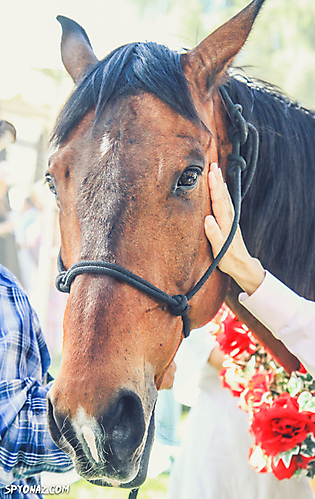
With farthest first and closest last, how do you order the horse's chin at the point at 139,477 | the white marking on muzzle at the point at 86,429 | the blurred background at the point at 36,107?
1. the blurred background at the point at 36,107
2. the horse's chin at the point at 139,477
3. the white marking on muzzle at the point at 86,429

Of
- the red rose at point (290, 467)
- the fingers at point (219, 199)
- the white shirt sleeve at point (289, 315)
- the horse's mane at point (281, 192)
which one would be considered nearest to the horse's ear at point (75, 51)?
the horse's mane at point (281, 192)

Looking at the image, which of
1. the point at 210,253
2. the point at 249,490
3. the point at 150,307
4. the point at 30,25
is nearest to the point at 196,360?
the point at 249,490

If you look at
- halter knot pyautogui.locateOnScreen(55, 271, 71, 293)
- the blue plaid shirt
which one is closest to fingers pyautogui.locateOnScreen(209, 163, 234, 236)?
halter knot pyautogui.locateOnScreen(55, 271, 71, 293)

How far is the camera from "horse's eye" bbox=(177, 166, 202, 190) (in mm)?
1185

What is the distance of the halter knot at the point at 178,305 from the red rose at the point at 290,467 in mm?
751

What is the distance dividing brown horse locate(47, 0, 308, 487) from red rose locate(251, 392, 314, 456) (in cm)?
44

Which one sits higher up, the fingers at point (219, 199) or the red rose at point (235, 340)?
the fingers at point (219, 199)

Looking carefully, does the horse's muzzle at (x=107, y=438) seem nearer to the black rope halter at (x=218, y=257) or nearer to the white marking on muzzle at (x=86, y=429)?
the white marking on muzzle at (x=86, y=429)

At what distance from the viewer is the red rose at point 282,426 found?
147 cm

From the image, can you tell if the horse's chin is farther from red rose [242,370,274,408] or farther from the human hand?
red rose [242,370,274,408]

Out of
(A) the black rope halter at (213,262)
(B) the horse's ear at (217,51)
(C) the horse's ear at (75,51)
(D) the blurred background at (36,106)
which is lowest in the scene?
(D) the blurred background at (36,106)

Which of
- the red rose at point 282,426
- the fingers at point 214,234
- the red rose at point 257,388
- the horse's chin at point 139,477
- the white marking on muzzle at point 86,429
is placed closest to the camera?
the white marking on muzzle at point 86,429

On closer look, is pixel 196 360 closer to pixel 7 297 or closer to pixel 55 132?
pixel 7 297

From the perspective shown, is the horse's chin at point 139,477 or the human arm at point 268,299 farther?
the human arm at point 268,299
